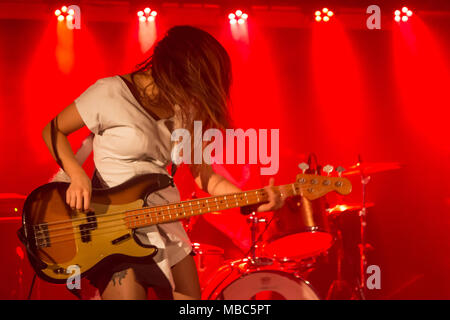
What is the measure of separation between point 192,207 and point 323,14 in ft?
10.6

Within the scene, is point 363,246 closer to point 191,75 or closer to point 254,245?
point 254,245

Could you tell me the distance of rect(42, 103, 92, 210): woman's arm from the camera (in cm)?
218

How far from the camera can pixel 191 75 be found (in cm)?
239

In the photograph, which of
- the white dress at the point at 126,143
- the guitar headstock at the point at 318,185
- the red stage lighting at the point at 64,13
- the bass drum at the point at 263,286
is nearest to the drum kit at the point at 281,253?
the bass drum at the point at 263,286

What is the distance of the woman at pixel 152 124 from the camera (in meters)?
2.22

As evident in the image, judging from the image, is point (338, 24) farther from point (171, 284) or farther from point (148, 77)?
point (171, 284)

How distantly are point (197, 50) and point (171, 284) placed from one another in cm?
108

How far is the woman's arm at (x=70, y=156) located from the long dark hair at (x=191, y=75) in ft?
1.24

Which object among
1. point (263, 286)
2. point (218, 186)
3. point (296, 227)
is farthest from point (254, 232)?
point (218, 186)

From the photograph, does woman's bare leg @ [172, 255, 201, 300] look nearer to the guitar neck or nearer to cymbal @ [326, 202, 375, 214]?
→ the guitar neck

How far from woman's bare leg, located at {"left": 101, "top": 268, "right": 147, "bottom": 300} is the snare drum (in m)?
1.34

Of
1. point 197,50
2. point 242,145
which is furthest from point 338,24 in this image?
point 197,50

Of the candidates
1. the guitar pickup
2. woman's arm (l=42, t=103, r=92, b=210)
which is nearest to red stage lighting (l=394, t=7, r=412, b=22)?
woman's arm (l=42, t=103, r=92, b=210)

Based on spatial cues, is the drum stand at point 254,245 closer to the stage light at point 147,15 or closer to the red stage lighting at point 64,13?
the stage light at point 147,15
